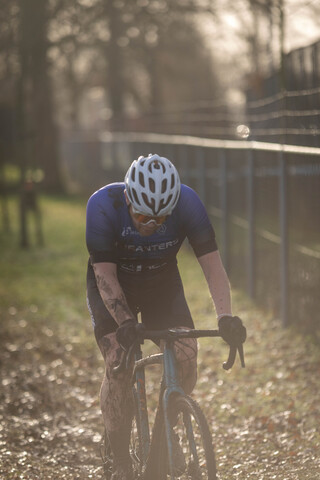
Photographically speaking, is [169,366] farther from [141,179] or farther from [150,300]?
[141,179]

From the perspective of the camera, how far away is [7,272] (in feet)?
48.3

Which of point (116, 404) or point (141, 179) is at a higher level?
point (141, 179)

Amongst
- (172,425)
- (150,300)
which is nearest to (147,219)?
(150,300)

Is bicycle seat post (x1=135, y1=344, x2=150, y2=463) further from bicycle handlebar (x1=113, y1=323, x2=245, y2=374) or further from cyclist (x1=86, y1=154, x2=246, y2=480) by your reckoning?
bicycle handlebar (x1=113, y1=323, x2=245, y2=374)

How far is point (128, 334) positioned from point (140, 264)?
807mm

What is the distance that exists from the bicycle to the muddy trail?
3.80ft

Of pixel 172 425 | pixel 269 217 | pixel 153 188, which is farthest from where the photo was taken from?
pixel 269 217

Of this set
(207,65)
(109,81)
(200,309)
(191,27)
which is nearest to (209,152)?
(200,309)

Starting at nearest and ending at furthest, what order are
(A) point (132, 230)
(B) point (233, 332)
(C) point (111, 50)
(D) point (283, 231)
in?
(B) point (233, 332)
(A) point (132, 230)
(D) point (283, 231)
(C) point (111, 50)

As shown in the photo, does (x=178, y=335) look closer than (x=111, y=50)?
Yes

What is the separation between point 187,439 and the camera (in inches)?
164

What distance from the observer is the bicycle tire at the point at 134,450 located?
4.86m

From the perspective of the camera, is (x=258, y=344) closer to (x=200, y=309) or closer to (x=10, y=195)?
(x=200, y=309)

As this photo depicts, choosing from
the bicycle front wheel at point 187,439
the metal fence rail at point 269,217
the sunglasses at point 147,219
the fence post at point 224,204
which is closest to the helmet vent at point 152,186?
the sunglasses at point 147,219
